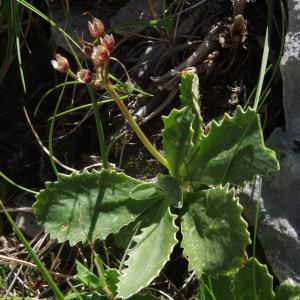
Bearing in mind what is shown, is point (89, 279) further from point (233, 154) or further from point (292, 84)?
point (292, 84)

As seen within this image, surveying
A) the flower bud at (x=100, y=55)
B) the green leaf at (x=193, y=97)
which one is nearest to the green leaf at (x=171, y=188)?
the green leaf at (x=193, y=97)

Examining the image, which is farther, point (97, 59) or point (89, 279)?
point (89, 279)

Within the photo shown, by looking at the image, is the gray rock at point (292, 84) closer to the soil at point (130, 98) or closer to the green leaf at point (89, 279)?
the soil at point (130, 98)

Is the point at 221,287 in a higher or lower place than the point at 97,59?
lower

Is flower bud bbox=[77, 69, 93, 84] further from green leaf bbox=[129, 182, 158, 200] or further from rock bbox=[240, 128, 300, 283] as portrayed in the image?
rock bbox=[240, 128, 300, 283]

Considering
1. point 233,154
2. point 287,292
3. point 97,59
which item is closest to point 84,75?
point 97,59

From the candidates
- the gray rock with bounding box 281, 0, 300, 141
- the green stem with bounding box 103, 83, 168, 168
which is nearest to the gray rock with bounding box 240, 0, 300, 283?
the gray rock with bounding box 281, 0, 300, 141
